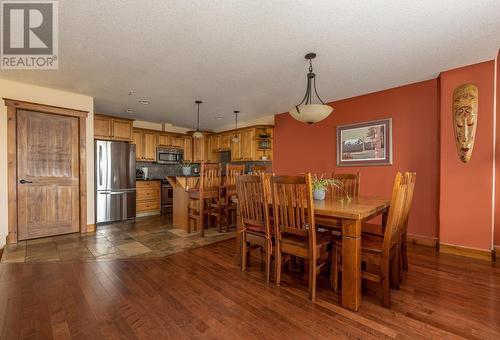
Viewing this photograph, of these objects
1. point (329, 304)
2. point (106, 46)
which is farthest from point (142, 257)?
point (106, 46)

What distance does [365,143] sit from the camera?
13.4 feet

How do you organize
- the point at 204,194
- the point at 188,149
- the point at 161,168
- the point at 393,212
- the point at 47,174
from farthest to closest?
1. the point at 188,149
2. the point at 161,168
3. the point at 204,194
4. the point at 47,174
5. the point at 393,212

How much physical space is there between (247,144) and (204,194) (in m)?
2.26

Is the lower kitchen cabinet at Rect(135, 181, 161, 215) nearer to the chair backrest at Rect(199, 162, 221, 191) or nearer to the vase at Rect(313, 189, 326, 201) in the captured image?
the chair backrest at Rect(199, 162, 221, 191)

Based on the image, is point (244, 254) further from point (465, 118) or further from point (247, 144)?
point (247, 144)

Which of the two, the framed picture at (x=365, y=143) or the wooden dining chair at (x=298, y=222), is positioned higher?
the framed picture at (x=365, y=143)

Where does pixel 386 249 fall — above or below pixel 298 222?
below

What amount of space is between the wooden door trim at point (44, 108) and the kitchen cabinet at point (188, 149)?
3.09 m

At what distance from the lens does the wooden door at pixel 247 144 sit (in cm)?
579

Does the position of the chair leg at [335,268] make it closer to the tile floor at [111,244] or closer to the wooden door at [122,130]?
the tile floor at [111,244]

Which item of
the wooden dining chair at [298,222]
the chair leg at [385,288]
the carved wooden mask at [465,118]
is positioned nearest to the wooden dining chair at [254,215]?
the wooden dining chair at [298,222]

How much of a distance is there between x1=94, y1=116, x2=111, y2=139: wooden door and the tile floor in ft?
6.18

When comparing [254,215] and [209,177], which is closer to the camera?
[254,215]

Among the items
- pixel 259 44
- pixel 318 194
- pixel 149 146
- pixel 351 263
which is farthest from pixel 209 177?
pixel 149 146
